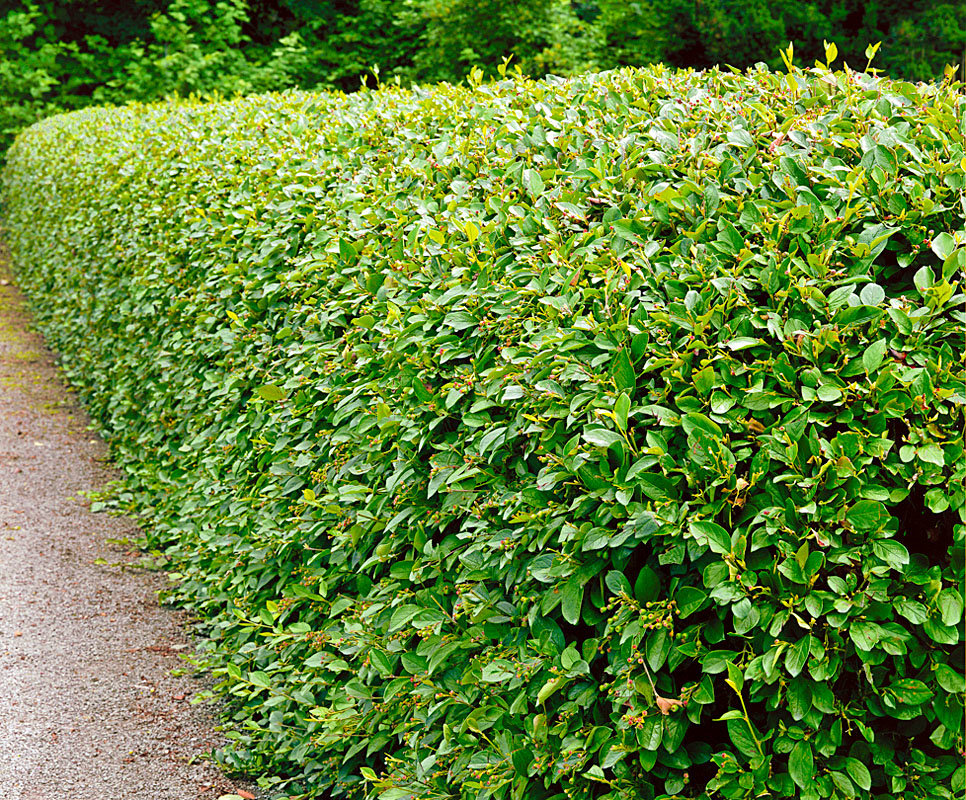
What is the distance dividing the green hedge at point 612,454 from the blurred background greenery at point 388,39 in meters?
9.39

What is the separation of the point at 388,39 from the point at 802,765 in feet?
54.7

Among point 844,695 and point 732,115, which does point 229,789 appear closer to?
point 844,695

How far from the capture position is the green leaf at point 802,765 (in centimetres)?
170

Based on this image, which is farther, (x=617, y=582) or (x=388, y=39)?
(x=388, y=39)

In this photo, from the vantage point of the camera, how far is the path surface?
3072 mm

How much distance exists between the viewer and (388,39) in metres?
16.7

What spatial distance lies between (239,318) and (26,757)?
1.73m

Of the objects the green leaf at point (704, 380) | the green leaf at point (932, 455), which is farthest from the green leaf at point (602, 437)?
the green leaf at point (932, 455)

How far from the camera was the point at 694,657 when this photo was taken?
1787 millimetres

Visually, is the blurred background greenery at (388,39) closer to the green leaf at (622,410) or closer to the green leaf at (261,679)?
the green leaf at (261,679)

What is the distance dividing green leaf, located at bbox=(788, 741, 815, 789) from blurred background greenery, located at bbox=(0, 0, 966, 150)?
11.1m

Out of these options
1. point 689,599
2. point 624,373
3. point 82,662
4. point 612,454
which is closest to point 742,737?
point 689,599

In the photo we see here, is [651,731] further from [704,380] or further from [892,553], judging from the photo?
[704,380]

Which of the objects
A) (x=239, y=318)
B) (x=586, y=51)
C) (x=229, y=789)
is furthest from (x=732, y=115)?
(x=586, y=51)
